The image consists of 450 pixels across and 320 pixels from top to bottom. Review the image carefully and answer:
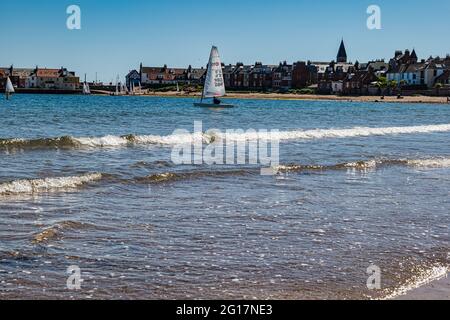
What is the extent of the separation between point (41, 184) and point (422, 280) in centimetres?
1096

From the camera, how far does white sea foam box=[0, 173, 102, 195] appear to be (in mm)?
16047

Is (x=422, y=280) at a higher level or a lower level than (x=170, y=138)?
lower

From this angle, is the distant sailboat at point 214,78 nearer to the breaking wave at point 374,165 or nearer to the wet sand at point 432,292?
the breaking wave at point 374,165

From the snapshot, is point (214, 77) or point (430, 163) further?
point (214, 77)

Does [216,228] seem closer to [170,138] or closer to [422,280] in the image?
[422,280]

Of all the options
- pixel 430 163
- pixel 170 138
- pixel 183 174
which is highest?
pixel 170 138

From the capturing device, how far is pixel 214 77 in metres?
73.3

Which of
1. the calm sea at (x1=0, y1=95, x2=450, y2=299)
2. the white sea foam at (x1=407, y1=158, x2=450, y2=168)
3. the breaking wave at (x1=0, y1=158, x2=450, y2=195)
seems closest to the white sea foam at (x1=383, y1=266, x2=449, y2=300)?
the calm sea at (x1=0, y1=95, x2=450, y2=299)

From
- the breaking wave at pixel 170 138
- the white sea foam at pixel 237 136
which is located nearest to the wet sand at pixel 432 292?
the breaking wave at pixel 170 138

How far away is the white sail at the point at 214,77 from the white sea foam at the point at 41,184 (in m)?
54.9

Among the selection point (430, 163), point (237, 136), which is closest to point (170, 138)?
point (237, 136)

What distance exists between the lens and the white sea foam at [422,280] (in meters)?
8.58

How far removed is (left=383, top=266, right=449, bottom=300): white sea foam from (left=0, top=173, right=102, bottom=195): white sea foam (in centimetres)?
1031
